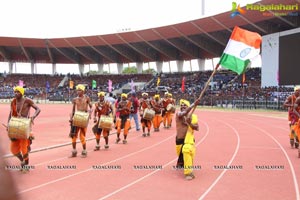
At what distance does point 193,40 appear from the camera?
50.2 meters

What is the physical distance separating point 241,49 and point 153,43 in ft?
163

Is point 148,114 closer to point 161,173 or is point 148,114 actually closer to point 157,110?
point 157,110

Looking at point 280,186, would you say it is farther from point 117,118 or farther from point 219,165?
point 117,118

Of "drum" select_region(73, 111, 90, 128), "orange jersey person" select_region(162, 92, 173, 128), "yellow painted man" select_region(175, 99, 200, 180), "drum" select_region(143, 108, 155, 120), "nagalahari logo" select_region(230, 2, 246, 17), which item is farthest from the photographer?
"nagalahari logo" select_region(230, 2, 246, 17)

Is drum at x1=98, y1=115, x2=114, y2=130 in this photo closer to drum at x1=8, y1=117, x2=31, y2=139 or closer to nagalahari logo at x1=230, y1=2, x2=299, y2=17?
drum at x1=8, y1=117, x2=31, y2=139

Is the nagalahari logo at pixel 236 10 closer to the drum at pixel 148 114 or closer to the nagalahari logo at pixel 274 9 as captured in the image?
the nagalahari logo at pixel 274 9

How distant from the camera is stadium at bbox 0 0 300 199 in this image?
20.2ft

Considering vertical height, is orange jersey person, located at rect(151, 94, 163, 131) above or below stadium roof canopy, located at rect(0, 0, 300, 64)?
below

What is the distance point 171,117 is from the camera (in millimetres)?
17625

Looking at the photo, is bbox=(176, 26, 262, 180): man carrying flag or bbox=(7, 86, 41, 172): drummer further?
bbox=(7, 86, 41, 172): drummer

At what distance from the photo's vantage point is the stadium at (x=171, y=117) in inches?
242

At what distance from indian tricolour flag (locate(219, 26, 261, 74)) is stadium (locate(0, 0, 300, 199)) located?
177mm

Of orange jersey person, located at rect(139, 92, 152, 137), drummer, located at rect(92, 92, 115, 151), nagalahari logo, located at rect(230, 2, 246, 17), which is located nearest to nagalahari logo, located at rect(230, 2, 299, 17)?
nagalahari logo, located at rect(230, 2, 246, 17)

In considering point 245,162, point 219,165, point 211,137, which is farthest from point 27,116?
point 211,137
